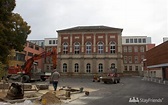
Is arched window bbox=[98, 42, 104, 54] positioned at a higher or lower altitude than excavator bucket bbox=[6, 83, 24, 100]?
higher

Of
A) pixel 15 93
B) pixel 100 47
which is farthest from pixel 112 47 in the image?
pixel 15 93

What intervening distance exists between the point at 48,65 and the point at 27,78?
5089 centimetres

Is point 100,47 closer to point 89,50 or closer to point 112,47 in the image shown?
point 89,50

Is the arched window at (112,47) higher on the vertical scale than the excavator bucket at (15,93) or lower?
higher

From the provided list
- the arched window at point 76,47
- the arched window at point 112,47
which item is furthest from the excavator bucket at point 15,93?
the arched window at point 76,47

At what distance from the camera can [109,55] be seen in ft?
178

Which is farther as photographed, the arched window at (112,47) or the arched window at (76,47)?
the arched window at (76,47)

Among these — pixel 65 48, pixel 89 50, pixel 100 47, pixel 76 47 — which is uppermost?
pixel 76 47

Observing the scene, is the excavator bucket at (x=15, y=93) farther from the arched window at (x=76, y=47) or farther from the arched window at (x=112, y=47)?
the arched window at (x=76, y=47)

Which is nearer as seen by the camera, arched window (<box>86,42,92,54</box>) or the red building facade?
the red building facade

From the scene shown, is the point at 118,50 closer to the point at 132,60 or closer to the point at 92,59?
the point at 92,59

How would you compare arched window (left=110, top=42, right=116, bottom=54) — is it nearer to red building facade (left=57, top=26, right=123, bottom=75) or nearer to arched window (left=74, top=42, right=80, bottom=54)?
red building facade (left=57, top=26, right=123, bottom=75)

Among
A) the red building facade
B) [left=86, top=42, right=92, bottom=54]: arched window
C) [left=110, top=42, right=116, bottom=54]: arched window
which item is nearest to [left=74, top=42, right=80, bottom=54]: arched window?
the red building facade

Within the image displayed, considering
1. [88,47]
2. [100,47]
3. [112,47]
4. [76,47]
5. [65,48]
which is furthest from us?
[65,48]
